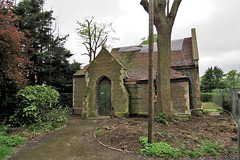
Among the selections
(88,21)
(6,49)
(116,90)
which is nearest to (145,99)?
(116,90)

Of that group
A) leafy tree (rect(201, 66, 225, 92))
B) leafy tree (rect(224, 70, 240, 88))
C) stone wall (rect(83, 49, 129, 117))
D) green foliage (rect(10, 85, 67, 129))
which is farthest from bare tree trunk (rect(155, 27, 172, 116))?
leafy tree (rect(224, 70, 240, 88))

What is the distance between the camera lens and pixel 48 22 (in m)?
19.8

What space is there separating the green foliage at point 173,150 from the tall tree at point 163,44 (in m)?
3.73

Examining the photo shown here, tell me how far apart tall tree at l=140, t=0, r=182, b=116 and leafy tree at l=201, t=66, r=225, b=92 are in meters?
34.3

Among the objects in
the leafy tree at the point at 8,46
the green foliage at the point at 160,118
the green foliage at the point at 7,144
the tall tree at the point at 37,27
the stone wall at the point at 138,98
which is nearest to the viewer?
the green foliage at the point at 7,144

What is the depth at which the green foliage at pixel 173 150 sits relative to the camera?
4621 millimetres

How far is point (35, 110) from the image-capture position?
777 centimetres

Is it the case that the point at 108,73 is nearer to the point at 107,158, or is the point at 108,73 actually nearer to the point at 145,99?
the point at 145,99

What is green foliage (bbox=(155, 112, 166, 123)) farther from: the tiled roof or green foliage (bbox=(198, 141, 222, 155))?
the tiled roof

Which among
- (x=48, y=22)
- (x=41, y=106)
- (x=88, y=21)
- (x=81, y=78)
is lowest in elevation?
(x=41, y=106)

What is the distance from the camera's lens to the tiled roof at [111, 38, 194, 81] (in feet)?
38.6

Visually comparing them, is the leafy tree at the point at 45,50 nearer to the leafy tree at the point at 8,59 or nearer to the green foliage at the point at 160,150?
the leafy tree at the point at 8,59

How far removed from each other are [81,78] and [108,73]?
4380 mm

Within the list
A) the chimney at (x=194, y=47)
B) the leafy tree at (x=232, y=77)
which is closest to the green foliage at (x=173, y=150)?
the chimney at (x=194, y=47)
